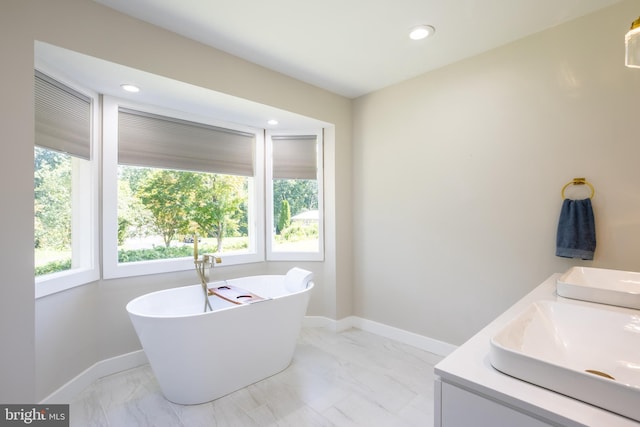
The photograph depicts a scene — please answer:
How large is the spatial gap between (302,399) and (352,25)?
2.77m

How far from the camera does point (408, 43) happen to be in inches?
97.7

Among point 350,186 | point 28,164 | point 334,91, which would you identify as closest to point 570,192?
point 350,186

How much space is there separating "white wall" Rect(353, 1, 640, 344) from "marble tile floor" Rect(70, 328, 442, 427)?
666 mm

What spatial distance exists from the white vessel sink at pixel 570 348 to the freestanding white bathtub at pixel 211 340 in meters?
1.80

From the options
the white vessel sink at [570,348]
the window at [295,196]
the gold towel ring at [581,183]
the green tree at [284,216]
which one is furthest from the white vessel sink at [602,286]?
the green tree at [284,216]

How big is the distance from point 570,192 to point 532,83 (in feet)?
2.90

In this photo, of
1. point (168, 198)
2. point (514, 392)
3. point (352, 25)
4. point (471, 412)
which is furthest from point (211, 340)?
point (352, 25)

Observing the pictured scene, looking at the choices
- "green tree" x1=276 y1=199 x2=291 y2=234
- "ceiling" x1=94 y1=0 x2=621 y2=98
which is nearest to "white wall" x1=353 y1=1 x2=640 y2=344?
"ceiling" x1=94 y1=0 x2=621 y2=98

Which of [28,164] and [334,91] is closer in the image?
[28,164]

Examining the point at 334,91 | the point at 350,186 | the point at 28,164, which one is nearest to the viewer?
the point at 28,164

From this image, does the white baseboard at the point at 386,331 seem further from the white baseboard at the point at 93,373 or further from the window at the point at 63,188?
the window at the point at 63,188

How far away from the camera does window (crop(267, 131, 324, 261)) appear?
3701mm

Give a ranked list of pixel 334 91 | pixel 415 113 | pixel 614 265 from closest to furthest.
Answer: pixel 614 265, pixel 415 113, pixel 334 91

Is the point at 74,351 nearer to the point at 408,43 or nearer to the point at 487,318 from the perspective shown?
the point at 487,318
